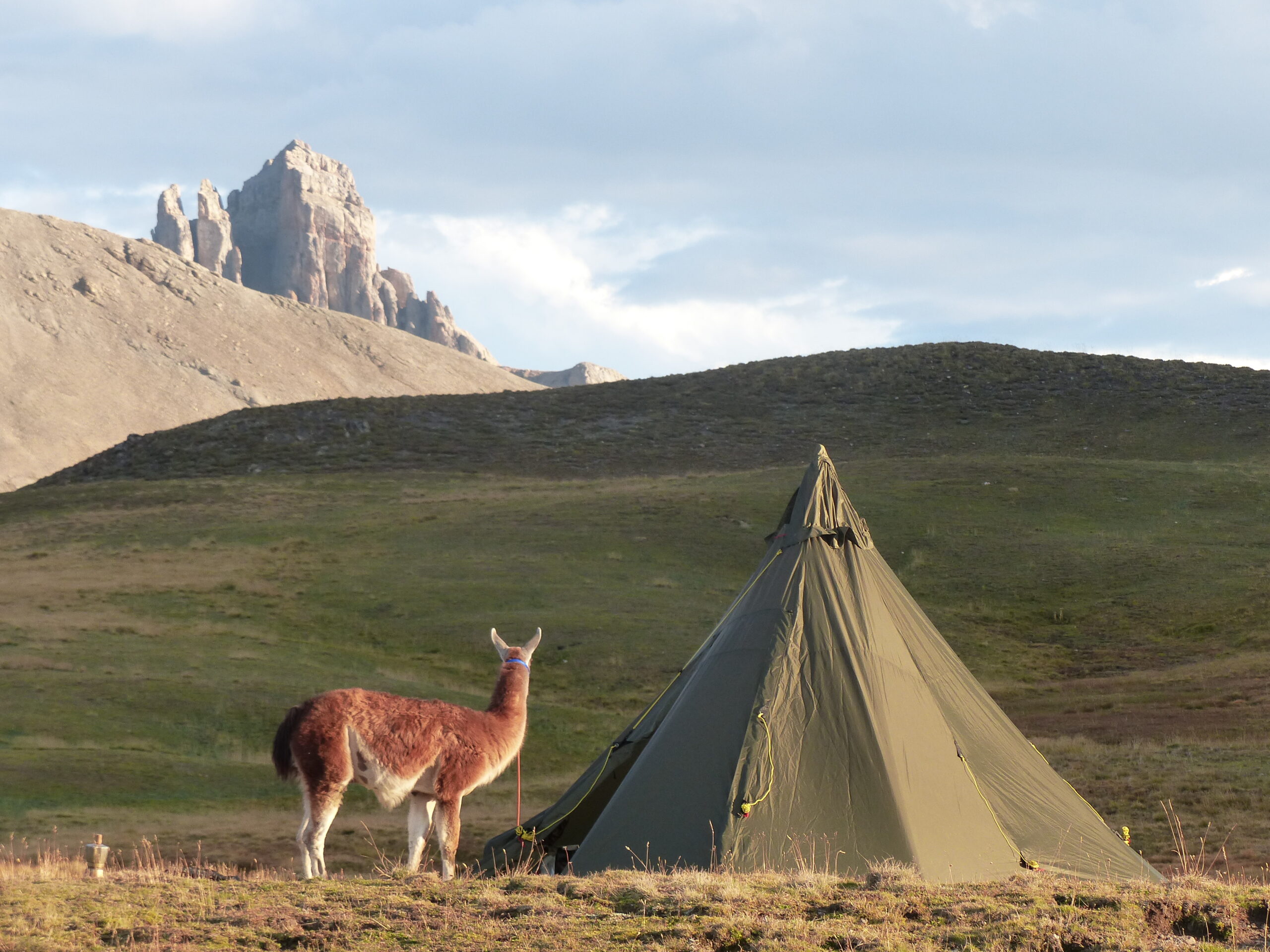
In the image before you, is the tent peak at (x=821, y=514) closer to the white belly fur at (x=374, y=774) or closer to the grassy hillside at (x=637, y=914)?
the grassy hillside at (x=637, y=914)

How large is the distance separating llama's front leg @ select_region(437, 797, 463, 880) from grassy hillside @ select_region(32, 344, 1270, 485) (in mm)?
47488

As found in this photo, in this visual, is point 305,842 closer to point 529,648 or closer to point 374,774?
point 374,774

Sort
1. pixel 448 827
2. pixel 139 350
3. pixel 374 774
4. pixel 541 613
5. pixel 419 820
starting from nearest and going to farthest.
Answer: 1. pixel 374 774
2. pixel 448 827
3. pixel 419 820
4. pixel 541 613
5. pixel 139 350

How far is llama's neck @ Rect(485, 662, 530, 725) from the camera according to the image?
414 inches

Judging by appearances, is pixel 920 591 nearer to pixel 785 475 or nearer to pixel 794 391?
pixel 785 475

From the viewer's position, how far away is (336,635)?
29.7 meters

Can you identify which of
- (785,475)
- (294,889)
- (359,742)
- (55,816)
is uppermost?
(785,475)

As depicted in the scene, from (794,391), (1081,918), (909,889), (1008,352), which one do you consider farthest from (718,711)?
(1008,352)

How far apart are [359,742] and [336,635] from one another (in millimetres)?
20766

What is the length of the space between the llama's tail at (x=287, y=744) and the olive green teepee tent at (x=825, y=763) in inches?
103

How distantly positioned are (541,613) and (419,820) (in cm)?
2054

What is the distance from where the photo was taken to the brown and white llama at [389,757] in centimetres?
959

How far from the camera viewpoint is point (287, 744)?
974 centimetres

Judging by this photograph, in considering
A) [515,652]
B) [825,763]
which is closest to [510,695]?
[515,652]
